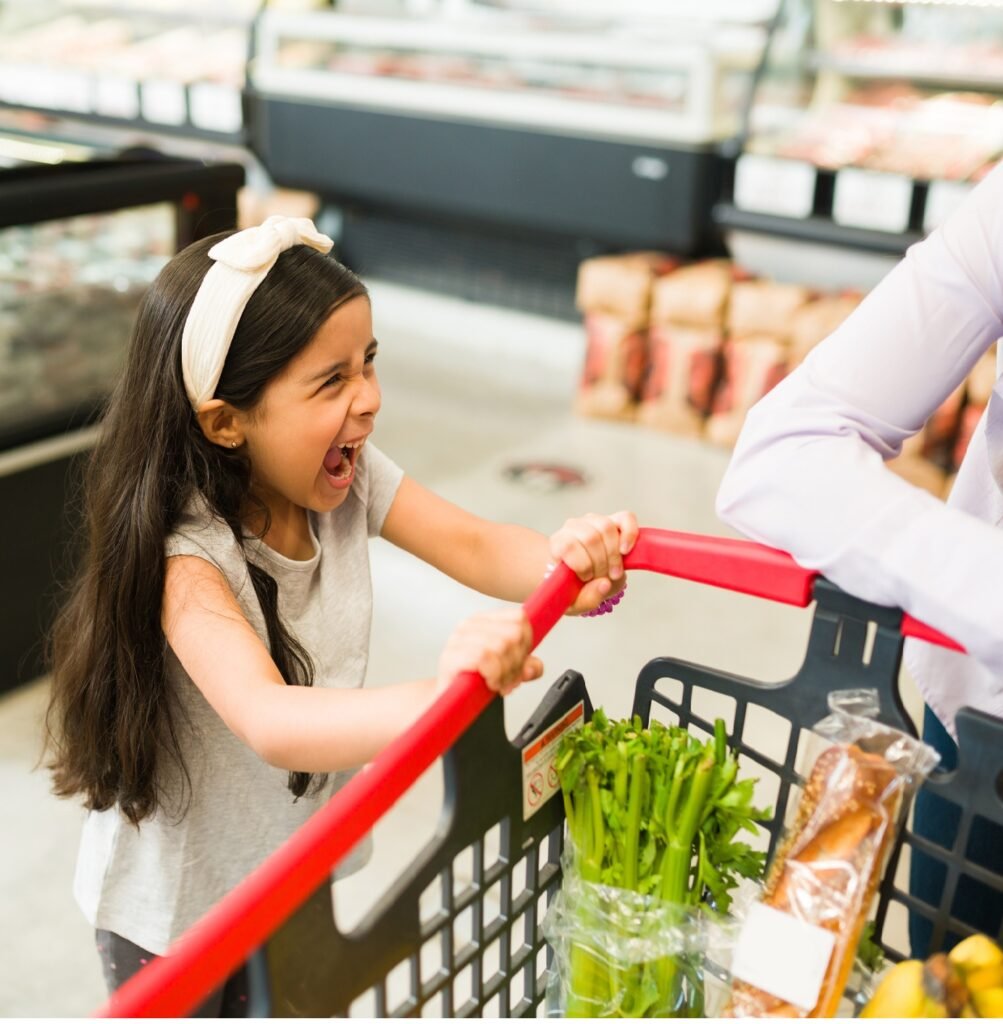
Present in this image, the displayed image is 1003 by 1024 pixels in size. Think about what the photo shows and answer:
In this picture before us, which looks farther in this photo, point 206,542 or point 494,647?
point 206,542

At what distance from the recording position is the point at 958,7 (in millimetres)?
4195

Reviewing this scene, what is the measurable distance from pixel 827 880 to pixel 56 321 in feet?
8.40

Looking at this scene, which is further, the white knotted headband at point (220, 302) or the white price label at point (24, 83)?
the white price label at point (24, 83)

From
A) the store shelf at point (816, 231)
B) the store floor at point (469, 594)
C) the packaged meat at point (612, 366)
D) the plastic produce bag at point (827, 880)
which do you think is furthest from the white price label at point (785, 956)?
the packaged meat at point (612, 366)

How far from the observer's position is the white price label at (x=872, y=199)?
391cm

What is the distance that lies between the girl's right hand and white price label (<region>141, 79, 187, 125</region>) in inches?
207

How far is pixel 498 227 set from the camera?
4973 mm

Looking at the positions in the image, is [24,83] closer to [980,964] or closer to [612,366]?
[612,366]

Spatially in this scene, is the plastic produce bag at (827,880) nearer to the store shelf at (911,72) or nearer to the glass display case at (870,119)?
the glass display case at (870,119)

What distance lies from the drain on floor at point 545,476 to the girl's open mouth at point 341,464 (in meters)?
2.53

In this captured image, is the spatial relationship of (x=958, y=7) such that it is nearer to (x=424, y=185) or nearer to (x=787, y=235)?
(x=787, y=235)

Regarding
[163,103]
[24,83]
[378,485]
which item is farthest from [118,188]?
[24,83]

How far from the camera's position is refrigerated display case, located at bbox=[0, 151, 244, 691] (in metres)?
2.63

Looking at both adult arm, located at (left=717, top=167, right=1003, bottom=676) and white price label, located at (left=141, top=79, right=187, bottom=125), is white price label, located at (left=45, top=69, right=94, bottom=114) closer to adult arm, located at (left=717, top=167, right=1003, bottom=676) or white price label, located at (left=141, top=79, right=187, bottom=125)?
white price label, located at (left=141, top=79, right=187, bottom=125)
